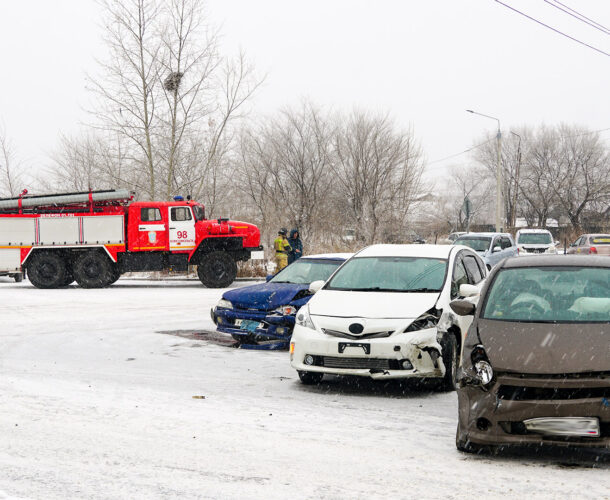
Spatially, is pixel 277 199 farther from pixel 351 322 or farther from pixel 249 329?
pixel 351 322

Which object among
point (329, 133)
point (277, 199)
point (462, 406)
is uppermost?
point (329, 133)

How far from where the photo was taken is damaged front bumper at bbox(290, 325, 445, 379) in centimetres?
768

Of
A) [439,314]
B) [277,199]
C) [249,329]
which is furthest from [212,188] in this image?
[439,314]

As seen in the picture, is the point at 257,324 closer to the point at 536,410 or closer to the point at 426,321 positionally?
the point at 426,321

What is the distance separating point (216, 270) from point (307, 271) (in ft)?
38.0

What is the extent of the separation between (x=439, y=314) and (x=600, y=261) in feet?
6.32

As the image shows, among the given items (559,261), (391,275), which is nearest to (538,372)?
(559,261)

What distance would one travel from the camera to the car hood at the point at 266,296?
11016mm

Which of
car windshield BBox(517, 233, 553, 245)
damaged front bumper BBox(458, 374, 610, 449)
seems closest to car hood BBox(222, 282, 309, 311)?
damaged front bumper BBox(458, 374, 610, 449)

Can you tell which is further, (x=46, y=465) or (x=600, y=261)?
(x=600, y=261)

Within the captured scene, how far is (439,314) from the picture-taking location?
8086 millimetres

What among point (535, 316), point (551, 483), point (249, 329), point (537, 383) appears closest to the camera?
point (551, 483)

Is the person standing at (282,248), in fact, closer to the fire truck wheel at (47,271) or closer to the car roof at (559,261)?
the fire truck wheel at (47,271)

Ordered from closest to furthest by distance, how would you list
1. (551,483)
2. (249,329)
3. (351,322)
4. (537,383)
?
(551,483) → (537,383) → (351,322) → (249,329)
